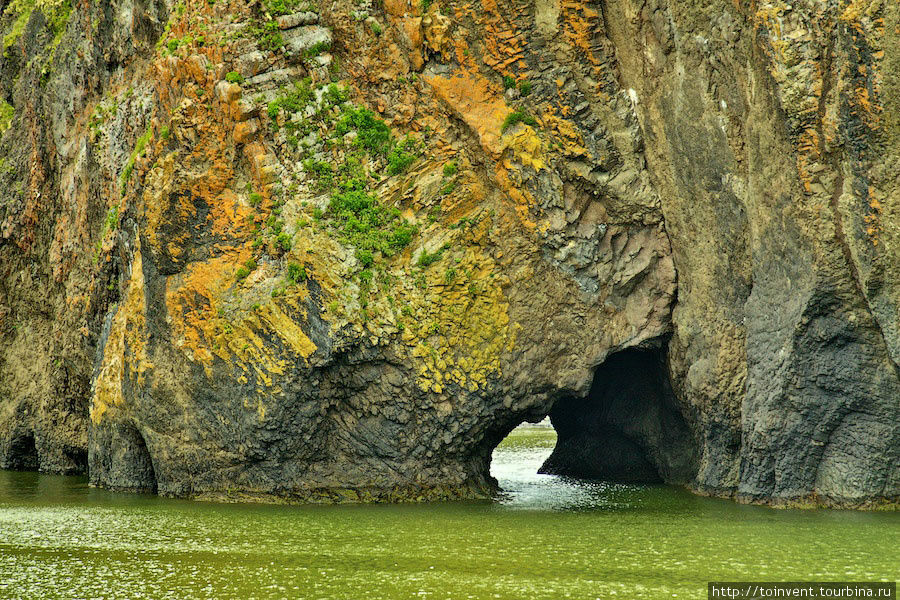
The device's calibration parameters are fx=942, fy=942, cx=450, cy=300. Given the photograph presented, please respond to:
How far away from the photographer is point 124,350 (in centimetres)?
2416

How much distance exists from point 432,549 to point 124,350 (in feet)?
40.6

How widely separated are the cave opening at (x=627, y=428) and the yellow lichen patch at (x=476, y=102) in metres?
6.40

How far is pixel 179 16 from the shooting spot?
23781 millimetres

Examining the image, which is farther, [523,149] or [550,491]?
[550,491]

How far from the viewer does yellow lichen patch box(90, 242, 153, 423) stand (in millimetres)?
23500

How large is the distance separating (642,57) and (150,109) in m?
13.6

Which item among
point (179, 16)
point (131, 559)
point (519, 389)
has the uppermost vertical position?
point (179, 16)

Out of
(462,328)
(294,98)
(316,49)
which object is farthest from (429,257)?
(316,49)

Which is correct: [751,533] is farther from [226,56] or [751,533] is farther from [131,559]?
[226,56]

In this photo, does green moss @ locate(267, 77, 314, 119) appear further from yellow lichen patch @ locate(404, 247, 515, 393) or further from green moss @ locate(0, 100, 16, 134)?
green moss @ locate(0, 100, 16, 134)

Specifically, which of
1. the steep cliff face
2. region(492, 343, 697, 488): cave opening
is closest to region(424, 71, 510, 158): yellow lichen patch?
the steep cliff face

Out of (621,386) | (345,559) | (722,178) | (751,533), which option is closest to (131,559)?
(345,559)

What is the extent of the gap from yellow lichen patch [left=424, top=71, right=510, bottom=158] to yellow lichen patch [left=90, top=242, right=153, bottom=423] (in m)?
8.77

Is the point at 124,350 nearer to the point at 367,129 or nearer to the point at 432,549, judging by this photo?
the point at 367,129
